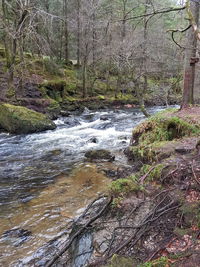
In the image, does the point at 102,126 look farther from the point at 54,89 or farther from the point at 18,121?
the point at 54,89

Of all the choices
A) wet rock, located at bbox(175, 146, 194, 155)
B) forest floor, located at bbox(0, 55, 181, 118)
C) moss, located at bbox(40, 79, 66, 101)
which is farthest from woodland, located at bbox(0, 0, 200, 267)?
moss, located at bbox(40, 79, 66, 101)

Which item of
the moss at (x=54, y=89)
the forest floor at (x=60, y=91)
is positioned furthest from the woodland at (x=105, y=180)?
the moss at (x=54, y=89)

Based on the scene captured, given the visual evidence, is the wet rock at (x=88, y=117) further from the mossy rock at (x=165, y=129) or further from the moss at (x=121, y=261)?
the moss at (x=121, y=261)

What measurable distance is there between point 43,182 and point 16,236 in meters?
2.25

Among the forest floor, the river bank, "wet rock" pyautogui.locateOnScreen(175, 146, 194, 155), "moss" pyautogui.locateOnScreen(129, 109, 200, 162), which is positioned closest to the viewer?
the river bank

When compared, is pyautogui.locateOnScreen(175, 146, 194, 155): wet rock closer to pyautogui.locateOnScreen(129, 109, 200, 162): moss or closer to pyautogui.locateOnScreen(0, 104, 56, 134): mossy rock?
pyautogui.locateOnScreen(129, 109, 200, 162): moss

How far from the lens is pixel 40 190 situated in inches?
241

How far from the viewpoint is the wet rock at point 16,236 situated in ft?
14.0

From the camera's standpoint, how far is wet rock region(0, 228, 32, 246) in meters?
4.27

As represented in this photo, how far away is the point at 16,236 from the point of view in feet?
14.4

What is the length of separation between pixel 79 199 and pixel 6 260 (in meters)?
1.99

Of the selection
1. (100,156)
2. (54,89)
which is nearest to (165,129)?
(100,156)

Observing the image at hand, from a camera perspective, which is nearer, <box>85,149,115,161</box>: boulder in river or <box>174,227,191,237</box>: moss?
<box>174,227,191,237</box>: moss

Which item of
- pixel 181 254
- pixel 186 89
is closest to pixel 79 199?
pixel 181 254
